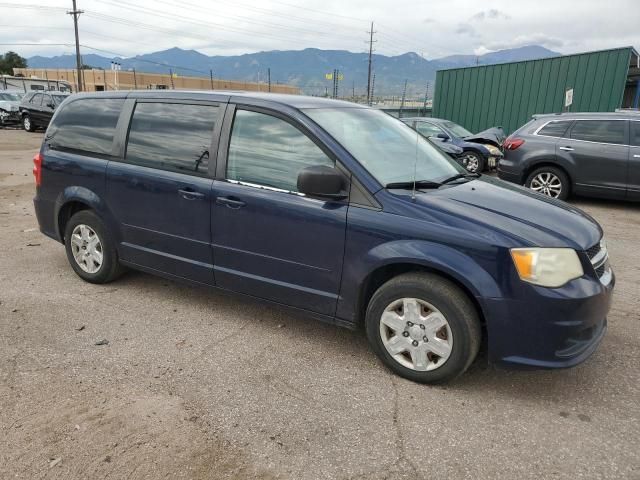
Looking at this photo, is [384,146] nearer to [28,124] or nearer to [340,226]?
[340,226]

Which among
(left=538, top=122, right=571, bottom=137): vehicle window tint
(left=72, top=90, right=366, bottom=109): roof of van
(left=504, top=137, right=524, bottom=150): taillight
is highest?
(left=72, top=90, right=366, bottom=109): roof of van

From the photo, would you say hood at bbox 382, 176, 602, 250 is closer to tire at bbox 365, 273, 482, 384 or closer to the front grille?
the front grille

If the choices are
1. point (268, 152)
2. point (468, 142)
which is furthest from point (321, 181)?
point (468, 142)

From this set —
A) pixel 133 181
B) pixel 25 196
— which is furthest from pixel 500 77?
pixel 133 181

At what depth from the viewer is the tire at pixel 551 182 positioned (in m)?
8.95

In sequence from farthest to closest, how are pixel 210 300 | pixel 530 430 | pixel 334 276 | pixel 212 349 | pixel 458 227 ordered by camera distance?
pixel 210 300 < pixel 212 349 < pixel 334 276 < pixel 458 227 < pixel 530 430

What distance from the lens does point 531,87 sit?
1655 cm

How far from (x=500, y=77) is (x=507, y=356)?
642 inches

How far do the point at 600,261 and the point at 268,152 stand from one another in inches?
89.6

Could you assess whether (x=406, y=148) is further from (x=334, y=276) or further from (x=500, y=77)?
(x=500, y=77)

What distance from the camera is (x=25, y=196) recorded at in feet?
29.5

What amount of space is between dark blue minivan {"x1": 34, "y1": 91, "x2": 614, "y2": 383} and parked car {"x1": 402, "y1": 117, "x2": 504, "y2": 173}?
30.6ft

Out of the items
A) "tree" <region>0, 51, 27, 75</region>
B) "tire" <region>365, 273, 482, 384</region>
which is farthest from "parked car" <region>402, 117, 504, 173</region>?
"tree" <region>0, 51, 27, 75</region>

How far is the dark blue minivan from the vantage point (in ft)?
9.43
